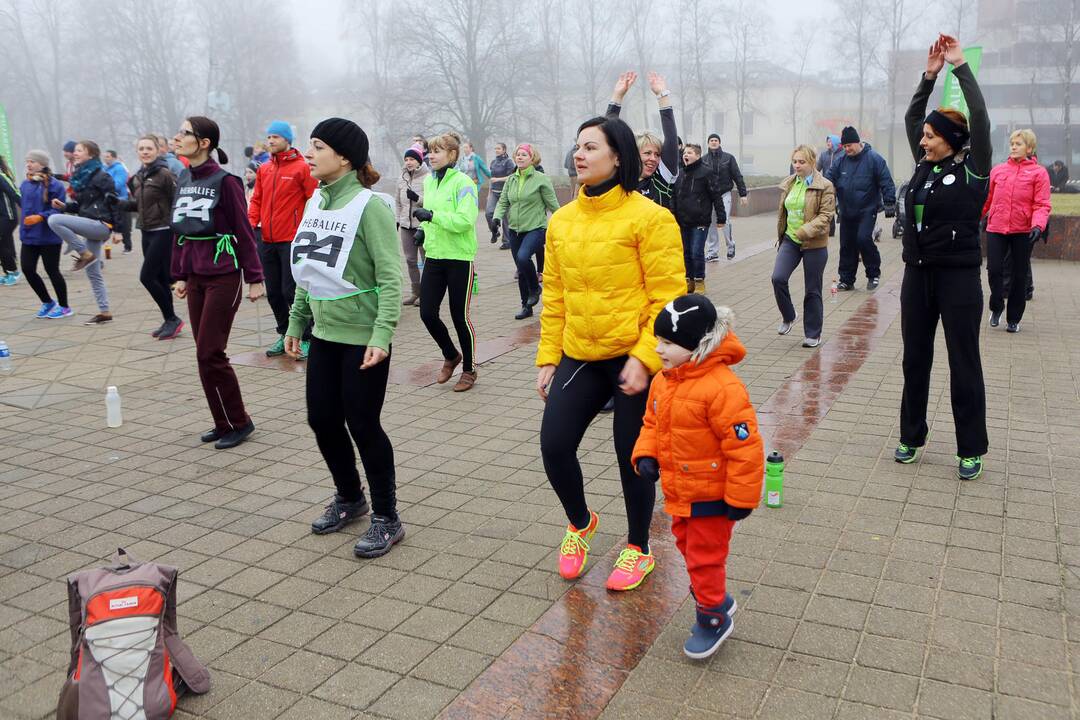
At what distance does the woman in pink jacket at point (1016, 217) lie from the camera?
9.27 m

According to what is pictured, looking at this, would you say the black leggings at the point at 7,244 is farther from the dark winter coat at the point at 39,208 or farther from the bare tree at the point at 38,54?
the bare tree at the point at 38,54

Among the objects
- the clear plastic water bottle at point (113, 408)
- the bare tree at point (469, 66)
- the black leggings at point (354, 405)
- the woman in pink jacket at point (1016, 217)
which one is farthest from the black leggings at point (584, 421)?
the bare tree at point (469, 66)

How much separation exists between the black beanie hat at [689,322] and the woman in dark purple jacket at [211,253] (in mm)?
3700

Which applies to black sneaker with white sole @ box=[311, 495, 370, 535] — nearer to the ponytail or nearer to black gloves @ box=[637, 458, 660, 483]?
the ponytail

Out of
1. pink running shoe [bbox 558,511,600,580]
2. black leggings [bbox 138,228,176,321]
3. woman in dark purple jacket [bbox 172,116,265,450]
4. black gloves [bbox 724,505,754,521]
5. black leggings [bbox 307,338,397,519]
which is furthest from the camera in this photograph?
black leggings [bbox 138,228,176,321]

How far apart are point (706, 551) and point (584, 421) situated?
862 mm

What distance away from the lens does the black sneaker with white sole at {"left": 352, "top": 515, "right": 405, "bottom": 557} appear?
4.39 metres

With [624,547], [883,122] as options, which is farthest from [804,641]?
[883,122]

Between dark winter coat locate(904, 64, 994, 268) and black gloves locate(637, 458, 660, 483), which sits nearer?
black gloves locate(637, 458, 660, 483)

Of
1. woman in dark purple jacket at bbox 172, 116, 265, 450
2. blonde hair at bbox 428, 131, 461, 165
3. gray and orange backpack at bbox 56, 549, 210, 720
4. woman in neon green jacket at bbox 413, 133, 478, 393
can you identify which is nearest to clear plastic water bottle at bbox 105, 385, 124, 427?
woman in dark purple jacket at bbox 172, 116, 265, 450

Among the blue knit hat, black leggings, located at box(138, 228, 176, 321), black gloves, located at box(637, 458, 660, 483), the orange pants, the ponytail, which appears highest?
the blue knit hat

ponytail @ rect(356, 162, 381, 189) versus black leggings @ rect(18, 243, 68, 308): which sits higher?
ponytail @ rect(356, 162, 381, 189)

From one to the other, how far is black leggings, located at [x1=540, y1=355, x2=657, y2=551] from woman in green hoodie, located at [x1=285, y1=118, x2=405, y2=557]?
35.0 inches

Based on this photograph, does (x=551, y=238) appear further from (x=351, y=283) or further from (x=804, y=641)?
(x=804, y=641)
